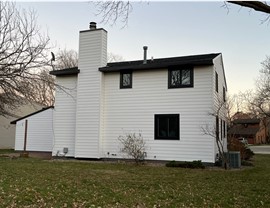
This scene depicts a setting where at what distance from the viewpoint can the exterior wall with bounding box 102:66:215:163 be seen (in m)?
14.0

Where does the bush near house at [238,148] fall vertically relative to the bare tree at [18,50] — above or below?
below

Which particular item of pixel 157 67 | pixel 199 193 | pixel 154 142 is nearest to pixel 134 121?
pixel 154 142

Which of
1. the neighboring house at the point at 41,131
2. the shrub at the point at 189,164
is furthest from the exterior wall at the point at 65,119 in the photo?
the shrub at the point at 189,164

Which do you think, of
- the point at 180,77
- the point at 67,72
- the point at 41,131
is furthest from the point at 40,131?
the point at 180,77

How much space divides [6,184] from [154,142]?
834 centimetres

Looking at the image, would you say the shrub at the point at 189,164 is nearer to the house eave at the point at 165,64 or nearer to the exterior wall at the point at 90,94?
the exterior wall at the point at 90,94

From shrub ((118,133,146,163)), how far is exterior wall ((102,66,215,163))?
0.80 ft

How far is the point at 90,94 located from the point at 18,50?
Answer: 6.47 metres

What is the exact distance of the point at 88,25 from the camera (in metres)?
17.3

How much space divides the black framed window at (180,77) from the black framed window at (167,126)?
5.12ft

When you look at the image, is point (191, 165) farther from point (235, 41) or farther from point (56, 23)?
point (56, 23)

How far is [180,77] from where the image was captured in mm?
14805

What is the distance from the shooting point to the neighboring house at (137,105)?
14133mm

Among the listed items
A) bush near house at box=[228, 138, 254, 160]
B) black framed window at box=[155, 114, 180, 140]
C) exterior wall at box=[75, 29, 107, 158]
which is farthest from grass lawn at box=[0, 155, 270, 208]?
bush near house at box=[228, 138, 254, 160]
